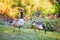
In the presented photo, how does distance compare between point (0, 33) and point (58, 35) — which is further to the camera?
point (58, 35)

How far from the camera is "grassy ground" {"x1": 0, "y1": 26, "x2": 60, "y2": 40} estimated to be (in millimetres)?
2461

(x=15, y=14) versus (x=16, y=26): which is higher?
(x=15, y=14)

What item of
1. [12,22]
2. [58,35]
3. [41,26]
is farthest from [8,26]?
[58,35]

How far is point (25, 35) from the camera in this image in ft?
8.27

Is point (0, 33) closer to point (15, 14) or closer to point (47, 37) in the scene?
point (15, 14)

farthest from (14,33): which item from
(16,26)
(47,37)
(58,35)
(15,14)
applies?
(58,35)

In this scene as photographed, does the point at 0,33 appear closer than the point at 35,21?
Yes

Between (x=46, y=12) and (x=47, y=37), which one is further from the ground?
(x=46, y=12)

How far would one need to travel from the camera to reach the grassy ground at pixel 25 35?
8.07ft

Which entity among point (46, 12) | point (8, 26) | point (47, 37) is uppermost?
point (46, 12)

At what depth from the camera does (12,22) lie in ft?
8.46

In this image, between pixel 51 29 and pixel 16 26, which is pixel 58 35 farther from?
pixel 16 26

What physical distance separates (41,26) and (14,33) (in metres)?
0.42

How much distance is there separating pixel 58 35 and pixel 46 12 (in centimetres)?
39
